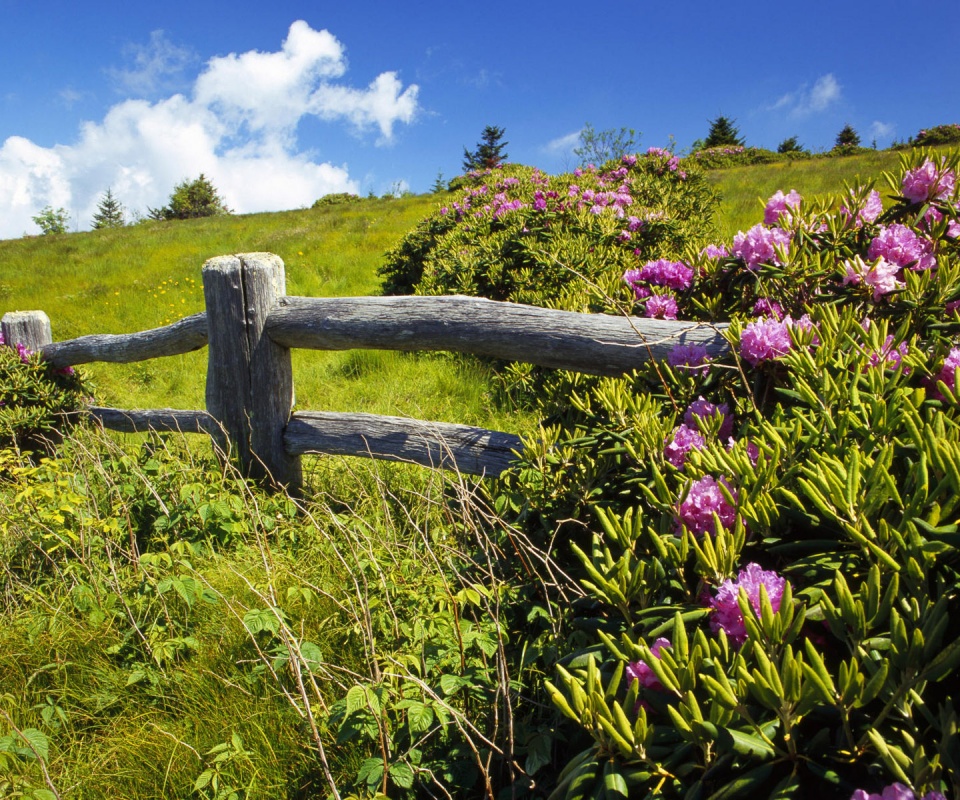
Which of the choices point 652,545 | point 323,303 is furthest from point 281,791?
point 323,303

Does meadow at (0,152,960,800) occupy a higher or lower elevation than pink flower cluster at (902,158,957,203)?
lower

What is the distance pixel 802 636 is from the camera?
3.19ft

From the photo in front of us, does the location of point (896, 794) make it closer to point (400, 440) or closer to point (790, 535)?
point (790, 535)

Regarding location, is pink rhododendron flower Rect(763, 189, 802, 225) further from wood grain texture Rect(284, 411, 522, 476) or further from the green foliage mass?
wood grain texture Rect(284, 411, 522, 476)

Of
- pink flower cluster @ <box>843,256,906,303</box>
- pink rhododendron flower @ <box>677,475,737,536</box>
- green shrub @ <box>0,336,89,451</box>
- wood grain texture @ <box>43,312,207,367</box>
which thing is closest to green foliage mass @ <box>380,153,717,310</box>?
pink flower cluster @ <box>843,256,906,303</box>

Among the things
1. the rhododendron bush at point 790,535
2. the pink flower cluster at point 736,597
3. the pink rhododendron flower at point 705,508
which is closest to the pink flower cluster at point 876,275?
the rhododendron bush at point 790,535

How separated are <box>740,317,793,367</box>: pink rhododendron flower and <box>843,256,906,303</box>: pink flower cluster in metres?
0.34

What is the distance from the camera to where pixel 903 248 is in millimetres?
1832

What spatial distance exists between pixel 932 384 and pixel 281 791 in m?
1.88

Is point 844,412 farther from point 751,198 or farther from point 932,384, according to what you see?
point 751,198

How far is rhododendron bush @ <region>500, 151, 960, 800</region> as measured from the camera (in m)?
0.77

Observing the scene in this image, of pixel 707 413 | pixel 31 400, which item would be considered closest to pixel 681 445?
pixel 707 413

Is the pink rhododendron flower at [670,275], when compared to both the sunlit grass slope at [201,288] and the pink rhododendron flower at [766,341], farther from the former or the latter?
the sunlit grass slope at [201,288]

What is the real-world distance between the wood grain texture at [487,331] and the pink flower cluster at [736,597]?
1.15 m
